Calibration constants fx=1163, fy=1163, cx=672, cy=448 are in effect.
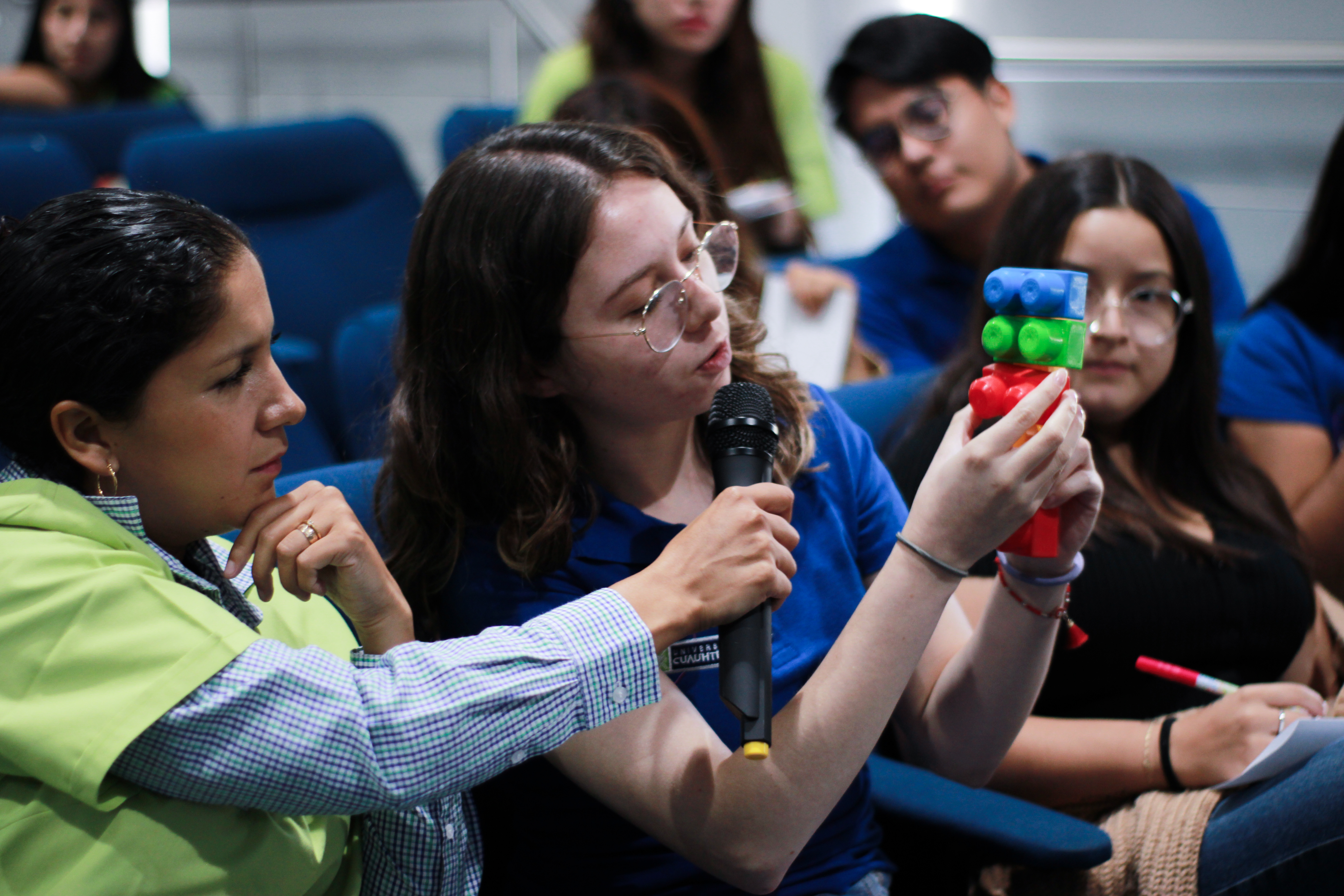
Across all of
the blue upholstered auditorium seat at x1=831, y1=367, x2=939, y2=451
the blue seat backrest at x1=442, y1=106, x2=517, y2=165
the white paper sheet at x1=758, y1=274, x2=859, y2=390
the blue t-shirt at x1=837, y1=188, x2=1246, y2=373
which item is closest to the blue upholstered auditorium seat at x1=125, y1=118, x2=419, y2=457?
the blue seat backrest at x1=442, y1=106, x2=517, y2=165

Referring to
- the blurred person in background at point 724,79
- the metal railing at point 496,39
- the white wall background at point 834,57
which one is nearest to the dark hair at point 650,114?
the blurred person in background at point 724,79

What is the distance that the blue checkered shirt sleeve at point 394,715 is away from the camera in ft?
2.56

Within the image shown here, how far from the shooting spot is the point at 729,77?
2855 millimetres

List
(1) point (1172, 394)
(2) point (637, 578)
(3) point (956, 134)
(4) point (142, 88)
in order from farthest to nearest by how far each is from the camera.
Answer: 1. (4) point (142, 88)
2. (3) point (956, 134)
3. (1) point (1172, 394)
4. (2) point (637, 578)

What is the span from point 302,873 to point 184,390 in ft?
1.22

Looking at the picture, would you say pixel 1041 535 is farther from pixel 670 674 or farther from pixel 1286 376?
pixel 1286 376

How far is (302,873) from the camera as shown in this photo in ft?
2.87

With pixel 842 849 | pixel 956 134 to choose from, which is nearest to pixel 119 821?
pixel 842 849

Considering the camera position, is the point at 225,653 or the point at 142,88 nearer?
the point at 225,653

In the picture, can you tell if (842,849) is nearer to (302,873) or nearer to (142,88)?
(302,873)

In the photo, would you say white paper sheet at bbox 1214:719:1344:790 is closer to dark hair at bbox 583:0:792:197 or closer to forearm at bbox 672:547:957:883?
forearm at bbox 672:547:957:883

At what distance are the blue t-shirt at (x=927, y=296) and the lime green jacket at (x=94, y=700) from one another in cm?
174

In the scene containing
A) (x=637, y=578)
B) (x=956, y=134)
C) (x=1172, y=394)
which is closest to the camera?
(x=637, y=578)

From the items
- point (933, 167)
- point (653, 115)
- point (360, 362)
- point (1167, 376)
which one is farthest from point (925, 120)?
point (360, 362)
